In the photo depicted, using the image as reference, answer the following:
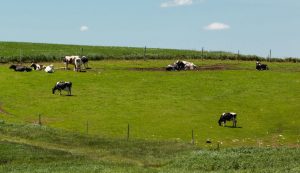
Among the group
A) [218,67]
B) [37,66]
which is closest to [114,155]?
[37,66]

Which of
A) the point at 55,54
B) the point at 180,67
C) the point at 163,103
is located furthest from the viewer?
the point at 55,54

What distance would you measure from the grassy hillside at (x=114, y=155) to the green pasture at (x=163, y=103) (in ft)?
13.1

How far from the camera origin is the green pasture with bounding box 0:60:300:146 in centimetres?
5538

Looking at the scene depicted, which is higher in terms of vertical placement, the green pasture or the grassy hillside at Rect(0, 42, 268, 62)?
the grassy hillside at Rect(0, 42, 268, 62)

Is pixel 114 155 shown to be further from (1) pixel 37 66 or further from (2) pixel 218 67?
(2) pixel 218 67

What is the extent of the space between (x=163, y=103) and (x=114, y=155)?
21072mm

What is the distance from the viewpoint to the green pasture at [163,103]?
55.4m

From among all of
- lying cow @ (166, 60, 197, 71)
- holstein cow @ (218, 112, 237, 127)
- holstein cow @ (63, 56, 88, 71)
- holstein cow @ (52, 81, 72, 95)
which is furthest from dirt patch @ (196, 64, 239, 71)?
holstein cow @ (218, 112, 237, 127)

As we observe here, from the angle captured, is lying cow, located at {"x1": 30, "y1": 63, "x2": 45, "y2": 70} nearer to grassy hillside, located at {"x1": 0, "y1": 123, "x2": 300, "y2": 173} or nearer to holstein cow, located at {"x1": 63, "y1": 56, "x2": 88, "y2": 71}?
holstein cow, located at {"x1": 63, "y1": 56, "x2": 88, "y2": 71}

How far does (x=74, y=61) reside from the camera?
278ft

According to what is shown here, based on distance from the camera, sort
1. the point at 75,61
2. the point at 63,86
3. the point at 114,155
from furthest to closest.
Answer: the point at 75,61 → the point at 63,86 → the point at 114,155

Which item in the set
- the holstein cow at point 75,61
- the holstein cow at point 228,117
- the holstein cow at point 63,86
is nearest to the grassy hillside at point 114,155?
the holstein cow at point 228,117

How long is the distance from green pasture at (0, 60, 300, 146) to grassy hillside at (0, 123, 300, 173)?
3.99 meters

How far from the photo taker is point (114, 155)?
45.2 m
